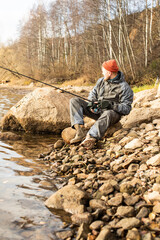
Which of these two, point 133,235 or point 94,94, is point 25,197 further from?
point 94,94

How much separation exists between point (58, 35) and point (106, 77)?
77.8 feet

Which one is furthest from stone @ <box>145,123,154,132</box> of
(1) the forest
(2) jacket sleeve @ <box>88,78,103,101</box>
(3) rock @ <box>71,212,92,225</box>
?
(1) the forest

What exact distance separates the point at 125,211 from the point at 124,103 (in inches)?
97.5

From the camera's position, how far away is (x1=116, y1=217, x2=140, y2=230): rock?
198 cm

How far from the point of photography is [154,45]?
58.5 feet

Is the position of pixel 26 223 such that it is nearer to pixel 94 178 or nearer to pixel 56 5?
pixel 94 178

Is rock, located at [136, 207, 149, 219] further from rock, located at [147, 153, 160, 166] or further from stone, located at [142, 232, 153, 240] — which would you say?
rock, located at [147, 153, 160, 166]

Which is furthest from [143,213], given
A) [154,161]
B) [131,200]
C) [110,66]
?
[110,66]

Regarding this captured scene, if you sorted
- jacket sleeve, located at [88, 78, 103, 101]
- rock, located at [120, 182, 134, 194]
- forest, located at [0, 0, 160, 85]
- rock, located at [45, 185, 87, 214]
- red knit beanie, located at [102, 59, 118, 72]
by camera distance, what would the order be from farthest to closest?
forest, located at [0, 0, 160, 85]
jacket sleeve, located at [88, 78, 103, 101]
red knit beanie, located at [102, 59, 118, 72]
rock, located at [120, 182, 134, 194]
rock, located at [45, 185, 87, 214]

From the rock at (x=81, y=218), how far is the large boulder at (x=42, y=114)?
13.0 ft

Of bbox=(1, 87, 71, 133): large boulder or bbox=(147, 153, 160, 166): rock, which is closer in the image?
bbox=(147, 153, 160, 166): rock

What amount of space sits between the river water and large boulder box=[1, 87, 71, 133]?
1546mm

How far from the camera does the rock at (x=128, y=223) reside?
1.98 metres

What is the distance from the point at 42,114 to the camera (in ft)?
20.1
